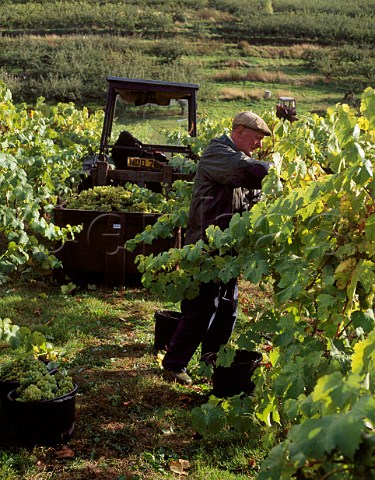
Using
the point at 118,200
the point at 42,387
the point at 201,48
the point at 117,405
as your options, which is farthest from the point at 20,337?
the point at 201,48

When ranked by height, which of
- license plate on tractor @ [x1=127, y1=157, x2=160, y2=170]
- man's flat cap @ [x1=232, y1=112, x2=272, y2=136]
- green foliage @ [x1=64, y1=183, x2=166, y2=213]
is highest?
man's flat cap @ [x1=232, y1=112, x2=272, y2=136]

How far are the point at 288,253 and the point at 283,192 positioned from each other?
16.4 inches

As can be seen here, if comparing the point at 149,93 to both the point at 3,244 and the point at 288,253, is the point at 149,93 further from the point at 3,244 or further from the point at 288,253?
the point at 288,253

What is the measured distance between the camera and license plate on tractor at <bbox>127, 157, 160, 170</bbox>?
30.0 feet

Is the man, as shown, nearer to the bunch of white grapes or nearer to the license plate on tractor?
the bunch of white grapes

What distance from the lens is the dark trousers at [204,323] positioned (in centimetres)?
519

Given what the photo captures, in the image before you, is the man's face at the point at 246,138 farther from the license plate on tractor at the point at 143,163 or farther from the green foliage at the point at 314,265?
the license plate on tractor at the point at 143,163

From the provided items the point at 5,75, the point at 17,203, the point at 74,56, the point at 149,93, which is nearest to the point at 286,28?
the point at 74,56

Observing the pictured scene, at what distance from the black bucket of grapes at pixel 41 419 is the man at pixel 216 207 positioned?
117cm

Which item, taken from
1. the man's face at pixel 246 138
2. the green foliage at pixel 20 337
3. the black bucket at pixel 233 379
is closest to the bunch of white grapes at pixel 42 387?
the green foliage at pixel 20 337

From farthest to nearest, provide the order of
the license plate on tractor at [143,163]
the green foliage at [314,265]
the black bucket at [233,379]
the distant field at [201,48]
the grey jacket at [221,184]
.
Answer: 1. the distant field at [201,48]
2. the license plate on tractor at [143,163]
3. the black bucket at [233,379]
4. the grey jacket at [221,184]
5. the green foliage at [314,265]

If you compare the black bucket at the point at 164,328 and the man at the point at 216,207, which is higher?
the man at the point at 216,207

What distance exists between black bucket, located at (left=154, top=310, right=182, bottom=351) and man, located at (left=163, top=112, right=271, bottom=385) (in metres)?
0.34

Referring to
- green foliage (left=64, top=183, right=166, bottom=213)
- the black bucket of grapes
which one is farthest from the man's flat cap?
green foliage (left=64, top=183, right=166, bottom=213)
